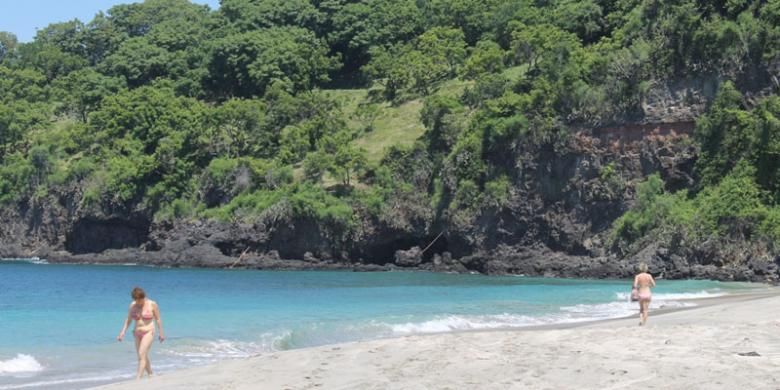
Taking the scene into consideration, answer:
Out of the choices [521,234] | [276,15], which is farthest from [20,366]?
[276,15]

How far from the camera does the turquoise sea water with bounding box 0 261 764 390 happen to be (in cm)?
2158

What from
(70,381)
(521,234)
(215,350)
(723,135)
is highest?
(723,135)

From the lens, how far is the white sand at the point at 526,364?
45.5 ft

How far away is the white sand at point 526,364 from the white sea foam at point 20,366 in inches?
196

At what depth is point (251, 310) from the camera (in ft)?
109

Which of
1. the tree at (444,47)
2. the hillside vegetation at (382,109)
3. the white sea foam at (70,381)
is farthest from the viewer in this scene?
the tree at (444,47)

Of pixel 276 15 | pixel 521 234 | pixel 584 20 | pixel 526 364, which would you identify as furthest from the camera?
pixel 276 15

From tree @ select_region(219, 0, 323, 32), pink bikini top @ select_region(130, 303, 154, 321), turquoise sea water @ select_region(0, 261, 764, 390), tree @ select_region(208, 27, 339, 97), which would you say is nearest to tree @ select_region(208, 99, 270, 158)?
tree @ select_region(208, 27, 339, 97)

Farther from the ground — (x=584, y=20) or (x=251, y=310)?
(x=584, y=20)

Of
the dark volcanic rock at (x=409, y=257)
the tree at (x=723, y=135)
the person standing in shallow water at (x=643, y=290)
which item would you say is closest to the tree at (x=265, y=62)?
the dark volcanic rock at (x=409, y=257)

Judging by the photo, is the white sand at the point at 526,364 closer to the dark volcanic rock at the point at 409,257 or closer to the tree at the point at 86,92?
the dark volcanic rock at the point at 409,257

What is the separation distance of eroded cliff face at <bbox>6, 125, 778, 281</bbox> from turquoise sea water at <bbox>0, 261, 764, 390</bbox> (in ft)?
12.7

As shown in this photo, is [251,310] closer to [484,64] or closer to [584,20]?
[484,64]

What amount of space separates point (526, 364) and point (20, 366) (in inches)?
405
